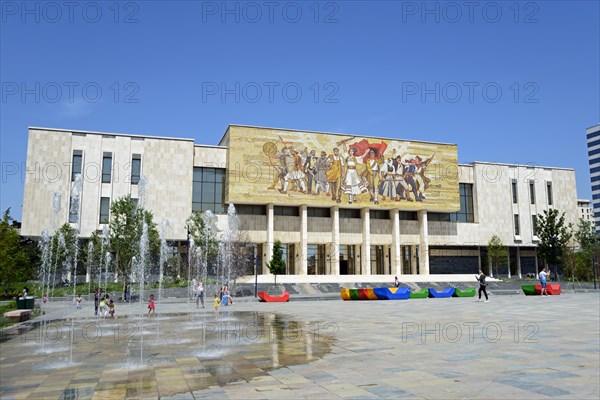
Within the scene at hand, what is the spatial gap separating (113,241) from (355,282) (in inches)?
1098

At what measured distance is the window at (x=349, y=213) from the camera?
65.3 m

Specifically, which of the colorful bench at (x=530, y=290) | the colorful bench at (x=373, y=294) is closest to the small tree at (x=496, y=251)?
the colorful bench at (x=530, y=290)

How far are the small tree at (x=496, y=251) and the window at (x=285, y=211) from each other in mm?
28311

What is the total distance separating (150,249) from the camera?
4612 cm

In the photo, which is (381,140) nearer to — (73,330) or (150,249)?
(150,249)

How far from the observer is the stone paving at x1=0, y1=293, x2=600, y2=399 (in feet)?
24.2

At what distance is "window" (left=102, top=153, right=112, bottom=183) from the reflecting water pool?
137 feet

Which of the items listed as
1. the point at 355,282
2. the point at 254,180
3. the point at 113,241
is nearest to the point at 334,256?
the point at 355,282

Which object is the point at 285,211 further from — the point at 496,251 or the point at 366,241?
the point at 496,251

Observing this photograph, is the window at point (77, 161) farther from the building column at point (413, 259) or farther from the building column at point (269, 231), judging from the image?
the building column at point (413, 259)

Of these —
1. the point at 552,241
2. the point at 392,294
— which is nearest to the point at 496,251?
the point at 552,241

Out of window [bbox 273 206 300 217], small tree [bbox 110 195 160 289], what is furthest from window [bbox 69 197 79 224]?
window [bbox 273 206 300 217]

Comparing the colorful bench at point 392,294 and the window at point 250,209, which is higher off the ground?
the window at point 250,209

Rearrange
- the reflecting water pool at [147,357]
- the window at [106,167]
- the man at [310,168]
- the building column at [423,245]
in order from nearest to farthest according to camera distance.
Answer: the reflecting water pool at [147,357] < the window at [106,167] < the man at [310,168] < the building column at [423,245]
